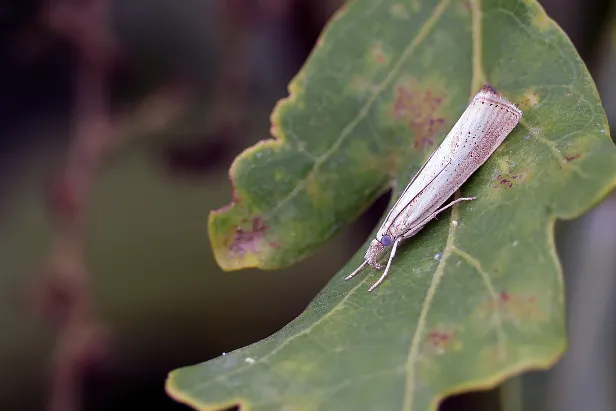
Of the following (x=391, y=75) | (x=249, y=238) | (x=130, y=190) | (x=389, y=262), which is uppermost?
(x=130, y=190)

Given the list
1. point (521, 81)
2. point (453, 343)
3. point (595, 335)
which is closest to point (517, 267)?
point (453, 343)

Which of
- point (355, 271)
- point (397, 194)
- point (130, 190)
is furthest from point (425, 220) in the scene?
point (130, 190)

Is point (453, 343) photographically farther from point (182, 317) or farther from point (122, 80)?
point (122, 80)

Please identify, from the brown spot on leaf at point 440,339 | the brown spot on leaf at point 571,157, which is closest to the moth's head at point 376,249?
the brown spot on leaf at point 440,339

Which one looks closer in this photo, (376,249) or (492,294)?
(492,294)

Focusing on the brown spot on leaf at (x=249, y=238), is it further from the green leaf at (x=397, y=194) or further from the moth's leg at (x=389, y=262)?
the moth's leg at (x=389, y=262)

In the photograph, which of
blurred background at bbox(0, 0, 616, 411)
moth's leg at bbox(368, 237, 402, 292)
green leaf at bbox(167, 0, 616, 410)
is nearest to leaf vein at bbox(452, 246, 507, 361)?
green leaf at bbox(167, 0, 616, 410)

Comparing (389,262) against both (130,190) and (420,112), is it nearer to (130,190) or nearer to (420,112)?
(420,112)

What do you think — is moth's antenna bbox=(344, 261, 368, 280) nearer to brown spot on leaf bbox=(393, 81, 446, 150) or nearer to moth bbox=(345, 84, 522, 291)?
moth bbox=(345, 84, 522, 291)
